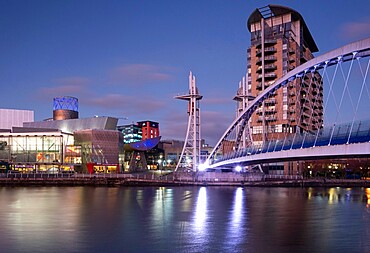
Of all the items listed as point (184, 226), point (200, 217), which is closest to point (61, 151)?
point (200, 217)

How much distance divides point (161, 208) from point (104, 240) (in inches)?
601

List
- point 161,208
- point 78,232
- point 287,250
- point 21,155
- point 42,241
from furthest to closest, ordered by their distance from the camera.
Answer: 1. point 21,155
2. point 161,208
3. point 78,232
4. point 42,241
5. point 287,250

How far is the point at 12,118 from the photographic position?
135375 millimetres

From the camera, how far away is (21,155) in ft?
344

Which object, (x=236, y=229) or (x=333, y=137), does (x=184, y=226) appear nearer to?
(x=236, y=229)

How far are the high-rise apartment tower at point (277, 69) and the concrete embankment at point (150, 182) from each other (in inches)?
1275

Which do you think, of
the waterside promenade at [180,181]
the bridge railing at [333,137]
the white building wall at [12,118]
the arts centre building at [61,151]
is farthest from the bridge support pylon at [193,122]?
the white building wall at [12,118]

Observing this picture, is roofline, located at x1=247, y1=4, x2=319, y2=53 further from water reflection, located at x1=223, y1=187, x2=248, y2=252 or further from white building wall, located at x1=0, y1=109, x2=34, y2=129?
water reflection, located at x1=223, y1=187, x2=248, y2=252

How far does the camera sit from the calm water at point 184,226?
77.8 ft

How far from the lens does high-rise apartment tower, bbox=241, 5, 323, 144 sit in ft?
371

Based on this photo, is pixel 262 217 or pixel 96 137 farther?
pixel 96 137

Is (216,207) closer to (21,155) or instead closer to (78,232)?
(78,232)

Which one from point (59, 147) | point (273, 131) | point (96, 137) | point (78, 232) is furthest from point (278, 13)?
point (78, 232)

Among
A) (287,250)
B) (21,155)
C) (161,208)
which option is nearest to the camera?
(287,250)
